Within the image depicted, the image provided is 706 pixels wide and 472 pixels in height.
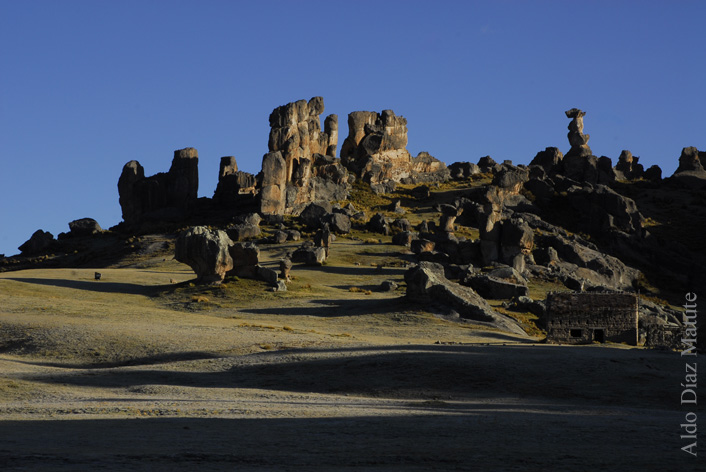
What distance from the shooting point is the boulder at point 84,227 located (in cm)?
10662

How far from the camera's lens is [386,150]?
437 feet

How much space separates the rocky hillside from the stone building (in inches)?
312

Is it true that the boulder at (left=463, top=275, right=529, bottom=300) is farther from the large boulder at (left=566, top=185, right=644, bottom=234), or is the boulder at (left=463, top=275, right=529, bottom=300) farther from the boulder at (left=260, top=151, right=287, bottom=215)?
the large boulder at (left=566, top=185, right=644, bottom=234)

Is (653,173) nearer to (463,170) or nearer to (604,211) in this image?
(463,170)

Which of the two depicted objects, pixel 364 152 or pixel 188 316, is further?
pixel 364 152

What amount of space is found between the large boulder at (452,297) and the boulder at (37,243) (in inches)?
2241

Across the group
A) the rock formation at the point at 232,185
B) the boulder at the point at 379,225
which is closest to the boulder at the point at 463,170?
the rock formation at the point at 232,185

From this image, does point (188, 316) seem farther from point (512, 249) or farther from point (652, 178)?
point (652, 178)

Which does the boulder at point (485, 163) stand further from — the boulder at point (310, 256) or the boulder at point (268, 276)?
the boulder at point (268, 276)

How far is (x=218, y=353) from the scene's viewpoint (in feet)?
121

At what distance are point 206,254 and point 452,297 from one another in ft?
57.6

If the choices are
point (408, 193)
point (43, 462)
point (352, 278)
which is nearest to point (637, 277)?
point (352, 278)

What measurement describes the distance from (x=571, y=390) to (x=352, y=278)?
41.8m

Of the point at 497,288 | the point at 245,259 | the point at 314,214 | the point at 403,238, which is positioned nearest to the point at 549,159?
the point at 314,214
